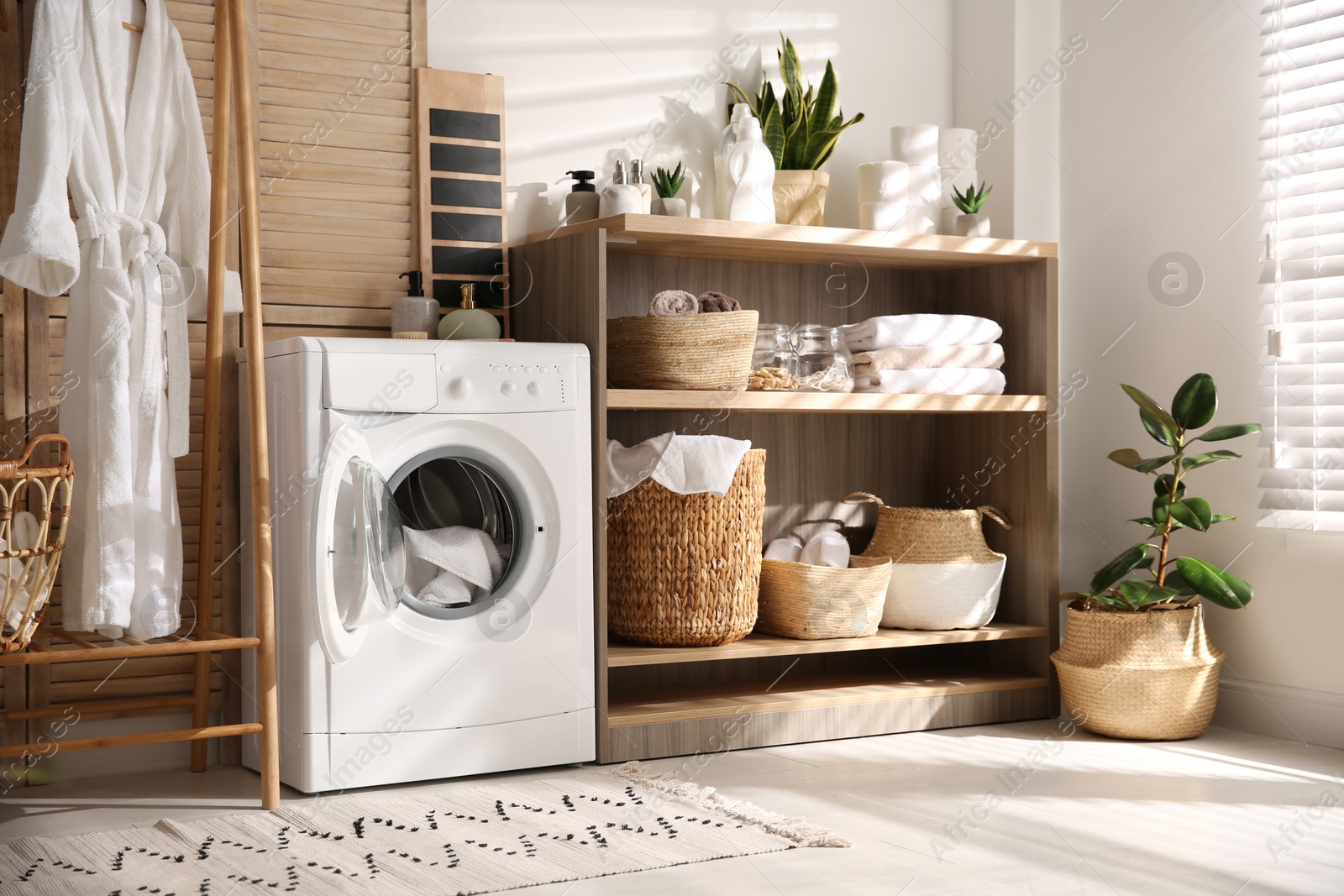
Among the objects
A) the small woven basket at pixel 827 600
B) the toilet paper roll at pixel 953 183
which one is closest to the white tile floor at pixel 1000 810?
the small woven basket at pixel 827 600

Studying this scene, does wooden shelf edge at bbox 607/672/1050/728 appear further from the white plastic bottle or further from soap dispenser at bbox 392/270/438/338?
the white plastic bottle

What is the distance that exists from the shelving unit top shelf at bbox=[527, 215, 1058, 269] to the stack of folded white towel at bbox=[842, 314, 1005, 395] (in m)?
0.18

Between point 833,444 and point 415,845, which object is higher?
point 833,444

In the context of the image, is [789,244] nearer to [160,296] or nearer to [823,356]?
[823,356]

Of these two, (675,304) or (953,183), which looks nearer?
(675,304)

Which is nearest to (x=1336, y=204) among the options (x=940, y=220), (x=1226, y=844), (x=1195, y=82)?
(x=1195, y=82)

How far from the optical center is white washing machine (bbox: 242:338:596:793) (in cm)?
247

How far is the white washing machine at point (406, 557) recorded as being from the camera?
2.47 meters

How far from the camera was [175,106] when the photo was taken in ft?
8.51

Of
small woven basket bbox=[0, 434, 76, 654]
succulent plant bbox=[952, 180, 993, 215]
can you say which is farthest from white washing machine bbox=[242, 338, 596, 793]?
succulent plant bbox=[952, 180, 993, 215]

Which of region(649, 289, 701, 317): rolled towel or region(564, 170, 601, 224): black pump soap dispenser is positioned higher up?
region(564, 170, 601, 224): black pump soap dispenser

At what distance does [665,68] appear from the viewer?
340 centimetres

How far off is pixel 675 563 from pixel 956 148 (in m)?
1.50

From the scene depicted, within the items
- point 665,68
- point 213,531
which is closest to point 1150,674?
point 665,68
